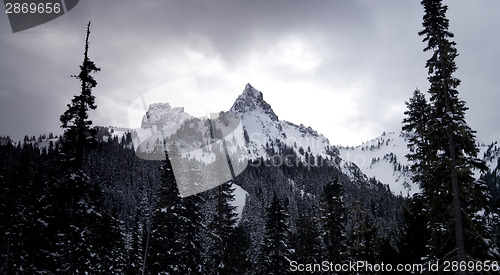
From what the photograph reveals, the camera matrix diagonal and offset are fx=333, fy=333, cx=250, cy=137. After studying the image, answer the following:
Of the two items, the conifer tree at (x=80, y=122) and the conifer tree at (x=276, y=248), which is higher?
the conifer tree at (x=80, y=122)

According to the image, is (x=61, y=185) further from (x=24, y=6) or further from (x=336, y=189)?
(x=336, y=189)

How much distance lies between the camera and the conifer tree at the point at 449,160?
13.0m

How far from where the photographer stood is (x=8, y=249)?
30781mm

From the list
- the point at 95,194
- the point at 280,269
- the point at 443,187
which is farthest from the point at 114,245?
the point at 443,187

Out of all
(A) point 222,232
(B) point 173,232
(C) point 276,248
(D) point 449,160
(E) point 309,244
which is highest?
(D) point 449,160

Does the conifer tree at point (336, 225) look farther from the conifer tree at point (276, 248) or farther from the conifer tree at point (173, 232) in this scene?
the conifer tree at point (173, 232)

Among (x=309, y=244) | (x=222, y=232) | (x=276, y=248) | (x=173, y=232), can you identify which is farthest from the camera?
(x=309, y=244)

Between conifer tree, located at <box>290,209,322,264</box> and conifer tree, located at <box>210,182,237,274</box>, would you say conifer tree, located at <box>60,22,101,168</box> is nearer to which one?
conifer tree, located at <box>210,182,237,274</box>

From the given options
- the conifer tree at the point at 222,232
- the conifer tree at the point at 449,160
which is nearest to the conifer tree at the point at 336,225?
the conifer tree at the point at 222,232

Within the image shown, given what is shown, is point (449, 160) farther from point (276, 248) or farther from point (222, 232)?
point (276, 248)

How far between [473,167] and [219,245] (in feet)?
71.6

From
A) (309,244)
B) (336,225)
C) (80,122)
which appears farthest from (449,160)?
(309,244)

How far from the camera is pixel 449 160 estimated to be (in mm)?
13258

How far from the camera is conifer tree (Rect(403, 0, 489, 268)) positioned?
42.7 feet
